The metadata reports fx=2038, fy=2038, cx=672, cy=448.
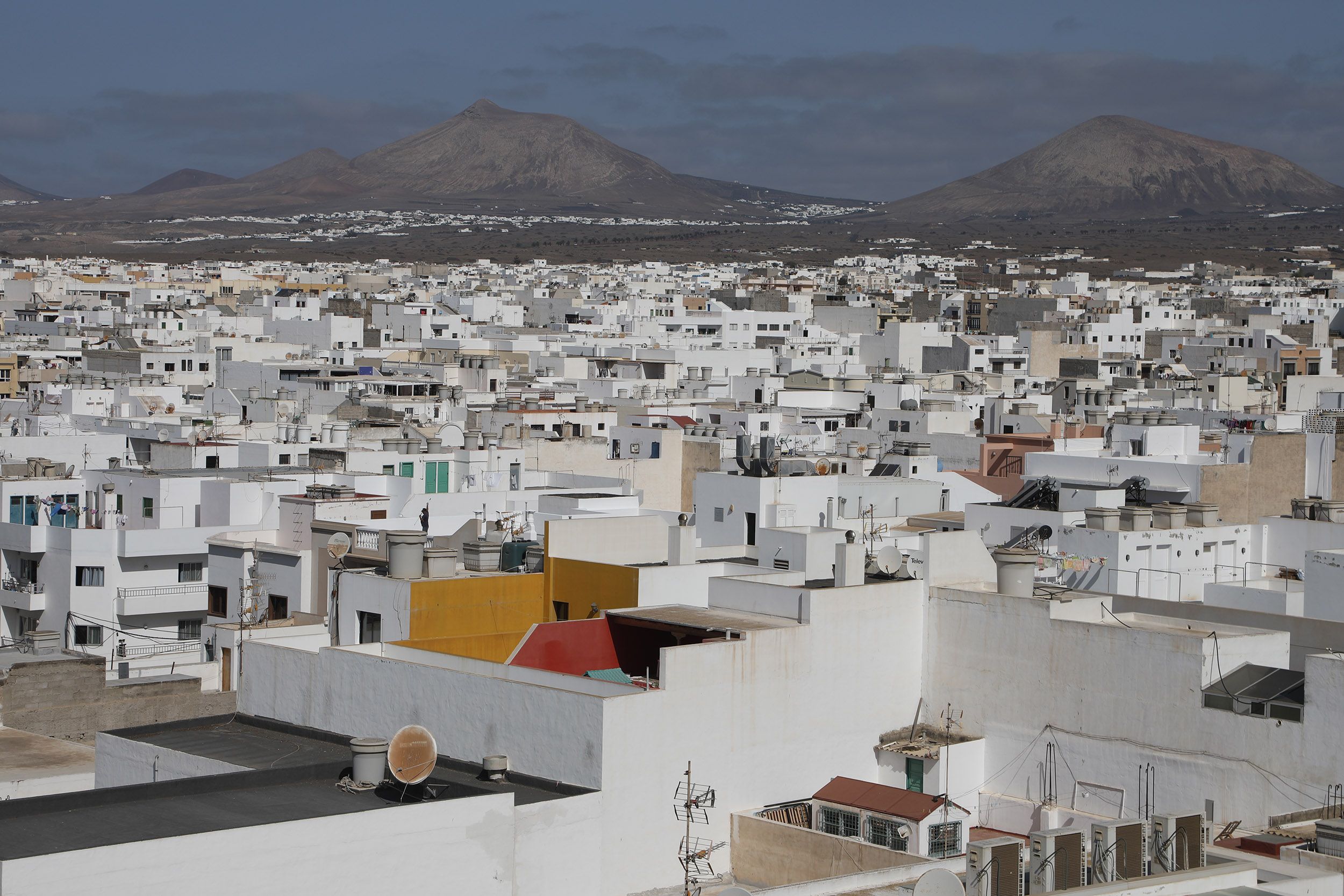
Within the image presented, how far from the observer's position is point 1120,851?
40.9ft

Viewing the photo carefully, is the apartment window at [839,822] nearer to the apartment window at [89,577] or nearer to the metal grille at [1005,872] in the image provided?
the metal grille at [1005,872]

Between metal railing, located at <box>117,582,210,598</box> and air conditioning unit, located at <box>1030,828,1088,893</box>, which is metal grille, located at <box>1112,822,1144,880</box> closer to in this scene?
air conditioning unit, located at <box>1030,828,1088,893</box>

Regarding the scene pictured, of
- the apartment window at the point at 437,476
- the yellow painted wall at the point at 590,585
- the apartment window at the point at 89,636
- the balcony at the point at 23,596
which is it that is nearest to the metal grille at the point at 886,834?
the yellow painted wall at the point at 590,585

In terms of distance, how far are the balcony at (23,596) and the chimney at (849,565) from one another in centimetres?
1280

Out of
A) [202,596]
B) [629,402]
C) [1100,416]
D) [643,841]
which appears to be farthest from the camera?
[629,402]

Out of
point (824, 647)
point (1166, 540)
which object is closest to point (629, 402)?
point (1166, 540)

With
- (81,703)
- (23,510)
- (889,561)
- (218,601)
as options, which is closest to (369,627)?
(81,703)

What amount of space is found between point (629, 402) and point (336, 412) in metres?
7.47

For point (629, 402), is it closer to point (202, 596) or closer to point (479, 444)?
point (479, 444)

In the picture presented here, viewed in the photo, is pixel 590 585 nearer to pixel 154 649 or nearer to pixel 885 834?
pixel 885 834

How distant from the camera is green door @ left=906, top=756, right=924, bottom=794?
1691 centimetres

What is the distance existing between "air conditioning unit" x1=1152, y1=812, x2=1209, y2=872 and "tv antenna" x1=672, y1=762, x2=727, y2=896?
3.78m

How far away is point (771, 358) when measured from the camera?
226ft

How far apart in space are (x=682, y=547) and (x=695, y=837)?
4.28 m
